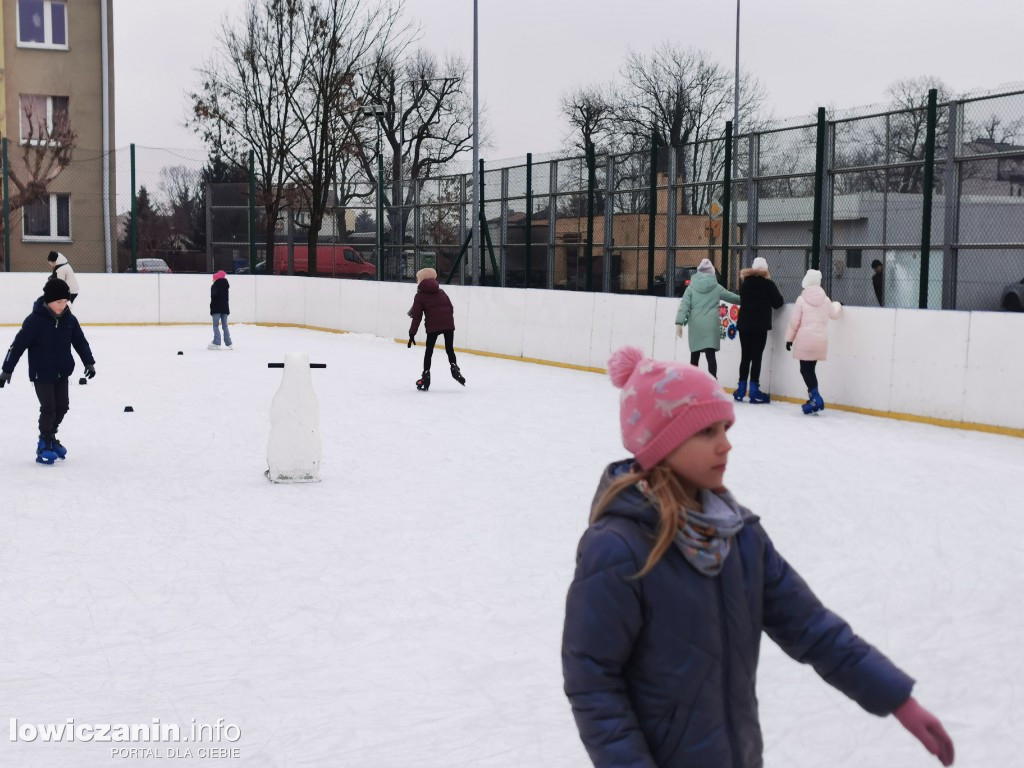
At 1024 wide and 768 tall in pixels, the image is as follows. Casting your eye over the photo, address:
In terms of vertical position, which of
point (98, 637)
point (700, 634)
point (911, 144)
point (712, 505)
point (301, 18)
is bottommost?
point (98, 637)

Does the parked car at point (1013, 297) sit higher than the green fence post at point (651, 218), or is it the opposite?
the green fence post at point (651, 218)

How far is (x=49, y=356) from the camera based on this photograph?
10188mm

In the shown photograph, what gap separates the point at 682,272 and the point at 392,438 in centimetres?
799

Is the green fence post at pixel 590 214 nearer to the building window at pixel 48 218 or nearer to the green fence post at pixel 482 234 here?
the green fence post at pixel 482 234

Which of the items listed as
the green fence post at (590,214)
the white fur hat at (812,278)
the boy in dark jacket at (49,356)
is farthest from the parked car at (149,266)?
the boy in dark jacket at (49,356)

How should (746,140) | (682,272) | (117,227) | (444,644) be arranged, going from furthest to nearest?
(117,227), (682,272), (746,140), (444,644)

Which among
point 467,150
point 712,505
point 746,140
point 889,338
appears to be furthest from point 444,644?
point 467,150

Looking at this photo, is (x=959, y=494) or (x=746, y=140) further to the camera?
(x=746, y=140)

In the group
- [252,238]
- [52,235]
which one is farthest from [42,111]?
[52,235]

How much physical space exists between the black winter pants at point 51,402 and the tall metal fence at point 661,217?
8.63m

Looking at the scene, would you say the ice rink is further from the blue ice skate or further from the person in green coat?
the person in green coat

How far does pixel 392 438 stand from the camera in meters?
11.8

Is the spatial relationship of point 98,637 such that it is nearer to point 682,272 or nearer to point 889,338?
point 889,338

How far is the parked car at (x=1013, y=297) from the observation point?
43.9 ft
